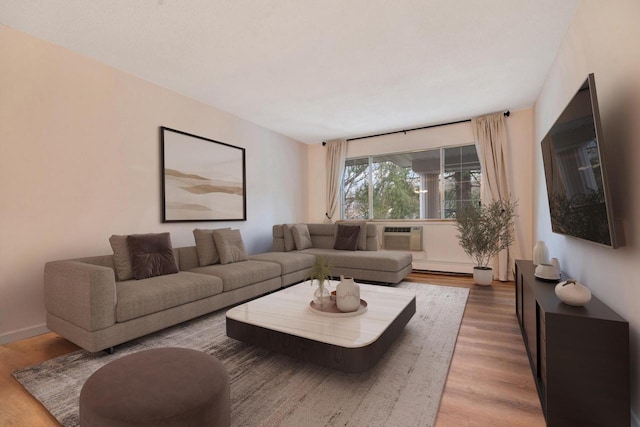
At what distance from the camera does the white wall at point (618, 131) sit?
1.52 m

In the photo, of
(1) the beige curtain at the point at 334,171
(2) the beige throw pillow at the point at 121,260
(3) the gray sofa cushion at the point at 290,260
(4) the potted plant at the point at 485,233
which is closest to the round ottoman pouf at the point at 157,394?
(2) the beige throw pillow at the point at 121,260

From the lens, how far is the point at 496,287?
4312 millimetres

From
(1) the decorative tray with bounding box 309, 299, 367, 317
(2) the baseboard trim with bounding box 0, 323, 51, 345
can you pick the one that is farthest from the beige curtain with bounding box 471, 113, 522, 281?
(2) the baseboard trim with bounding box 0, 323, 51, 345

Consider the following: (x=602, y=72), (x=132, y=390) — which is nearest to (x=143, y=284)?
(x=132, y=390)

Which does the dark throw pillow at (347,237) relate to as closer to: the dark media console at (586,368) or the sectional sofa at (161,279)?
the sectional sofa at (161,279)

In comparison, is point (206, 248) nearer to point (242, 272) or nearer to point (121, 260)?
point (242, 272)

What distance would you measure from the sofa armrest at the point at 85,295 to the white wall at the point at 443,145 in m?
4.60

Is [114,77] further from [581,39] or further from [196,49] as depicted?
[581,39]

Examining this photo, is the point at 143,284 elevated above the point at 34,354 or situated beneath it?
elevated above

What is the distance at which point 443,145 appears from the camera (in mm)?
5355

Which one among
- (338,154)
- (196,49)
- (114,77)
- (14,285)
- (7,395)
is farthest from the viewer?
(338,154)

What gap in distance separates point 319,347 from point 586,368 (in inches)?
52.3

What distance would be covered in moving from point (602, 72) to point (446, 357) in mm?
2134

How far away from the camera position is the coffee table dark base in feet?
5.81
